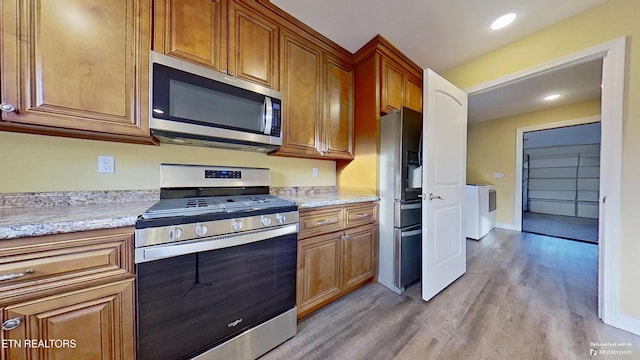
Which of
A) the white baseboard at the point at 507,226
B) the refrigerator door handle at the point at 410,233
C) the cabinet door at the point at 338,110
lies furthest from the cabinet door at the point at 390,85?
the white baseboard at the point at 507,226

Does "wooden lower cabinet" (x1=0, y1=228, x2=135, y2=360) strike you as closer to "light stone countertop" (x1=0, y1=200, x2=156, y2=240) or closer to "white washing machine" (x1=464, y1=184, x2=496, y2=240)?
"light stone countertop" (x1=0, y1=200, x2=156, y2=240)

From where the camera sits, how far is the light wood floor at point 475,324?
1295mm

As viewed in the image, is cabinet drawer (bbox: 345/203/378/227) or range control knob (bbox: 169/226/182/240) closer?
range control knob (bbox: 169/226/182/240)

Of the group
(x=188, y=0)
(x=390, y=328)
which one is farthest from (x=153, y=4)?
(x=390, y=328)

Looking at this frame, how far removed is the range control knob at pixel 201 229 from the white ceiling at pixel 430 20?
1.70 m

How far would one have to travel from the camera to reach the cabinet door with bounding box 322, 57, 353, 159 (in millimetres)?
2035

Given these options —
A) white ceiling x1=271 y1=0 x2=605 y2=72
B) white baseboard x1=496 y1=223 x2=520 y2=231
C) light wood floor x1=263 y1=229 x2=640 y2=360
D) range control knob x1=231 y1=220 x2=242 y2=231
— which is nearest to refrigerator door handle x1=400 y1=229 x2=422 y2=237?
light wood floor x1=263 y1=229 x2=640 y2=360

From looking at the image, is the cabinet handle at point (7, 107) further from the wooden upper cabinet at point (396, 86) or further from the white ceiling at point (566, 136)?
the white ceiling at point (566, 136)

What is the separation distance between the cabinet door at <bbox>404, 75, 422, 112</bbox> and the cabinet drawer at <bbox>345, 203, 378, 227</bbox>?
129 cm

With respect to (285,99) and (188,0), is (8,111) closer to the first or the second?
(188,0)

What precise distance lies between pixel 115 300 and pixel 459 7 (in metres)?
2.76

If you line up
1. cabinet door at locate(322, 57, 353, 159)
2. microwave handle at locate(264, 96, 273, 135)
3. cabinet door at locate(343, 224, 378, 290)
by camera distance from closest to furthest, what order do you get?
microwave handle at locate(264, 96, 273, 135) → cabinet door at locate(343, 224, 378, 290) → cabinet door at locate(322, 57, 353, 159)

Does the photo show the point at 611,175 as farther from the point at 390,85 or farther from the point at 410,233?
the point at 390,85

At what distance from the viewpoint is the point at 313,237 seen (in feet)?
5.09
